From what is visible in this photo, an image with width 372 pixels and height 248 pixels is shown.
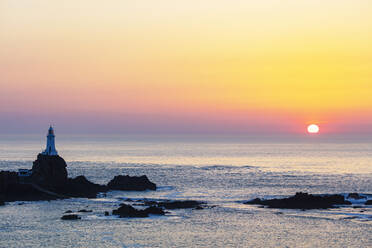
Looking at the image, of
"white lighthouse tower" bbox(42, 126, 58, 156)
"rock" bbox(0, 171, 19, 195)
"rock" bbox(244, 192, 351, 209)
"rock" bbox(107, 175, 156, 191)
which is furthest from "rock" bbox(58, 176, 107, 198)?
"rock" bbox(244, 192, 351, 209)

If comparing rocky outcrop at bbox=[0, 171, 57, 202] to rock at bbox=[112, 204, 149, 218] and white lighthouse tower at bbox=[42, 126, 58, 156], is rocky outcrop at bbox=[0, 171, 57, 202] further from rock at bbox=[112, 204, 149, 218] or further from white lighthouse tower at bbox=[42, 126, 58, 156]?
rock at bbox=[112, 204, 149, 218]

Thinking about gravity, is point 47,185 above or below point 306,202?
above

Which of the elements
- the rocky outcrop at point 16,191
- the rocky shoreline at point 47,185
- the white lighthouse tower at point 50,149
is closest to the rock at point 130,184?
the rocky shoreline at point 47,185

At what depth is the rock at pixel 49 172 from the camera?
301 ft

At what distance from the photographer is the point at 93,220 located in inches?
2547

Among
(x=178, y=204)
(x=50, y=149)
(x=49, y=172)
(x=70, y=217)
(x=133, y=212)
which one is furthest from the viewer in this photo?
(x=50, y=149)

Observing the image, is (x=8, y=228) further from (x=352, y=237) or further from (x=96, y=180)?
(x=96, y=180)

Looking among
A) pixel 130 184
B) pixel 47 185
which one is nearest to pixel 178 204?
pixel 130 184

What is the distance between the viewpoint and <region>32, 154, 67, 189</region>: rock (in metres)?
91.7

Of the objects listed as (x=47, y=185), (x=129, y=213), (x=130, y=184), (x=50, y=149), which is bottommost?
(x=129, y=213)

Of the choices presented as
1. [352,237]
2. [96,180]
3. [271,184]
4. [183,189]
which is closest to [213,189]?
[183,189]

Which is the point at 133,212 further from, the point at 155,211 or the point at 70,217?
the point at 70,217

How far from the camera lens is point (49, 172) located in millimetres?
92250

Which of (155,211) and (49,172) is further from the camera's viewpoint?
(49,172)
